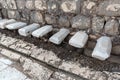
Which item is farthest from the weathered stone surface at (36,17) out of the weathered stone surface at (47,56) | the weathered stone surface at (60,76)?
the weathered stone surface at (60,76)

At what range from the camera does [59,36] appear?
1545 millimetres

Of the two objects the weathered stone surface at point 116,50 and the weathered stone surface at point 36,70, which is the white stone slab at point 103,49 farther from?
the weathered stone surface at point 36,70

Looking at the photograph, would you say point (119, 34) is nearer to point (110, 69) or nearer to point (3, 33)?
point (110, 69)

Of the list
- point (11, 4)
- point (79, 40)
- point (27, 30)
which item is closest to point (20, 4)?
point (11, 4)

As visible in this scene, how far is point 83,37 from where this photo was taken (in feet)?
4.73

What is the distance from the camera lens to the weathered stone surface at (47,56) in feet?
4.58

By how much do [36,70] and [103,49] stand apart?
23.5 inches

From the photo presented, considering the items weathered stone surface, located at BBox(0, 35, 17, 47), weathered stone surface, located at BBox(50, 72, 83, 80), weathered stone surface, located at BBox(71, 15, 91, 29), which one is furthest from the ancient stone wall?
weathered stone surface, located at BBox(50, 72, 83, 80)

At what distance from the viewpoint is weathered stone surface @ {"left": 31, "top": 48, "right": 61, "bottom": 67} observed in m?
1.40

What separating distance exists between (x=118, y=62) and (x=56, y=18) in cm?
78

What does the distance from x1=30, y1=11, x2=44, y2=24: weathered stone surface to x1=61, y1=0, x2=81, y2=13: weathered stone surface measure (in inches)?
14.6

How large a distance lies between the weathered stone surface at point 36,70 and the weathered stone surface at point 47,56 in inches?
2.8

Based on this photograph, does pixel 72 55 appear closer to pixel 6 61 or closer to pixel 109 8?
pixel 109 8

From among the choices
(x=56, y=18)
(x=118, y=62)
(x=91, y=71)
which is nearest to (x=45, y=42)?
(x=56, y=18)
